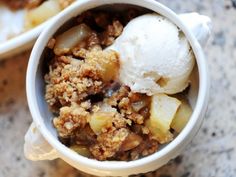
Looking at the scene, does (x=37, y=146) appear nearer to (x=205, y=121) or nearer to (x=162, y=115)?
(x=162, y=115)

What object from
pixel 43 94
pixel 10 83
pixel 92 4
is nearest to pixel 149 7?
pixel 92 4

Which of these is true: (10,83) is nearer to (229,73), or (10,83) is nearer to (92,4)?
(92,4)

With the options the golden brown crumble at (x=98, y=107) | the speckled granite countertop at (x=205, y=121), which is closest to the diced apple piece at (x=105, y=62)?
the golden brown crumble at (x=98, y=107)

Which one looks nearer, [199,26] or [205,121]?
[199,26]

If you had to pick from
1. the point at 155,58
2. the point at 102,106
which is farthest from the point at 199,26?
the point at 102,106

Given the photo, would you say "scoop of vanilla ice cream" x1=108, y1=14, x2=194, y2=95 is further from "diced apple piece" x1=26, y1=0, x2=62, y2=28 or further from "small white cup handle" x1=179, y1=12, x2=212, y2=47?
"diced apple piece" x1=26, y1=0, x2=62, y2=28

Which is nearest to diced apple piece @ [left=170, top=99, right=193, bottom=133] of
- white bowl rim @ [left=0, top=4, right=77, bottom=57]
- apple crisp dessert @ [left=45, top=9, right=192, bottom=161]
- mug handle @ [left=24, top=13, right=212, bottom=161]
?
apple crisp dessert @ [left=45, top=9, right=192, bottom=161]
